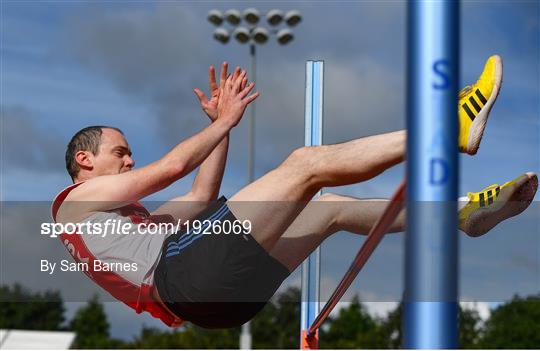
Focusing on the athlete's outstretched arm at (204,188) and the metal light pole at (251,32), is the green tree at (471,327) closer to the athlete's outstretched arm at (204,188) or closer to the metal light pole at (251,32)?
the metal light pole at (251,32)

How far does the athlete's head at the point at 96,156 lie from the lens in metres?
3.55

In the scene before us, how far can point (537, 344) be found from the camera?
69.7ft

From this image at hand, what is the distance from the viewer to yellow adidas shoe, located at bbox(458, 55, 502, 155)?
109 inches

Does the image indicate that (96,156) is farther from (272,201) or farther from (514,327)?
(514,327)

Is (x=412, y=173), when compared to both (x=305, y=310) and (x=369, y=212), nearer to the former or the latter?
(x=369, y=212)

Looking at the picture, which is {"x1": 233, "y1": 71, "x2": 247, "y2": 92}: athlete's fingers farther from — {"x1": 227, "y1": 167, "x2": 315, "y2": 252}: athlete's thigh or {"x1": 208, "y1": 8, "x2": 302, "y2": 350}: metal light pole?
{"x1": 208, "y1": 8, "x2": 302, "y2": 350}: metal light pole

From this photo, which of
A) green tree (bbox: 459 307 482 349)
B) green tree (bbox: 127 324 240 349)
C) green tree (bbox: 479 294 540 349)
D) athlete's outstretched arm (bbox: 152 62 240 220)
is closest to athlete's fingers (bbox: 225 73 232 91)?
athlete's outstretched arm (bbox: 152 62 240 220)

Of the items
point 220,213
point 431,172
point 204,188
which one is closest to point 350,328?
point 204,188

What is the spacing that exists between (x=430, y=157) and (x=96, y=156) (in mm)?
2154

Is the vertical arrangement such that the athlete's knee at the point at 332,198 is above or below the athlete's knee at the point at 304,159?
below

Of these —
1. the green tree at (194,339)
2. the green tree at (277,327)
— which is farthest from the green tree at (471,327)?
the green tree at (194,339)

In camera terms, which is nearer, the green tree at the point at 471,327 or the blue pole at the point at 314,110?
the blue pole at the point at 314,110

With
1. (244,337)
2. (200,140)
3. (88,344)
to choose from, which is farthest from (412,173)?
(88,344)

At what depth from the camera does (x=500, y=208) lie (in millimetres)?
3381
